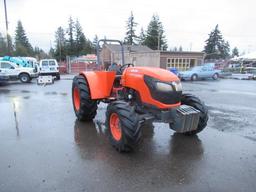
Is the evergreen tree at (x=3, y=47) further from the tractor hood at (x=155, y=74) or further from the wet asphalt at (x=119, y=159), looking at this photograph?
the tractor hood at (x=155, y=74)

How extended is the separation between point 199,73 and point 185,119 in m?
18.5

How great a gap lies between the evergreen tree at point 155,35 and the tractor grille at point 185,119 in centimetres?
5637

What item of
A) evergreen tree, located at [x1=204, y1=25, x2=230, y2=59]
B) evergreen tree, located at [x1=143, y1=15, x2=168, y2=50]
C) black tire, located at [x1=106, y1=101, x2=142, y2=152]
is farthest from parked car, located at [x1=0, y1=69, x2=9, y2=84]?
evergreen tree, located at [x1=204, y1=25, x2=230, y2=59]

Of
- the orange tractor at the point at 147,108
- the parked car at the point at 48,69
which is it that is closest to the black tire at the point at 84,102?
the orange tractor at the point at 147,108

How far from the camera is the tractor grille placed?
167 inches

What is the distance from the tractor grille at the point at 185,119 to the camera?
13.9 feet

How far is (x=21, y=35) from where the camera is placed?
72625mm

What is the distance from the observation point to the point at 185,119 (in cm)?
426

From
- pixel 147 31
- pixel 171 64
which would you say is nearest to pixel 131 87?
pixel 171 64

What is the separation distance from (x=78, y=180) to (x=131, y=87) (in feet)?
7.22

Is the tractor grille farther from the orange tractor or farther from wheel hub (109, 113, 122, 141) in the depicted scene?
wheel hub (109, 113, 122, 141)

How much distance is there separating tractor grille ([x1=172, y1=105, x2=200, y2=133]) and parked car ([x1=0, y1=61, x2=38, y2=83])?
15.8 meters

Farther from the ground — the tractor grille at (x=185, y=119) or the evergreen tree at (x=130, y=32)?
the evergreen tree at (x=130, y=32)

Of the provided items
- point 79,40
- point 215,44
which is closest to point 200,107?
point 79,40
